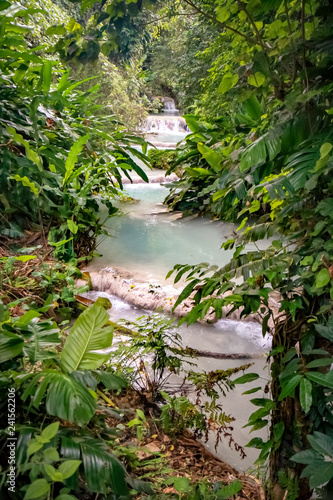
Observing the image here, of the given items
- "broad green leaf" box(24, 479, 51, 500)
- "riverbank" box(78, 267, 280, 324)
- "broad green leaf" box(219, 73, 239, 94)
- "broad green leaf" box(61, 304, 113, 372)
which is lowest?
"riverbank" box(78, 267, 280, 324)

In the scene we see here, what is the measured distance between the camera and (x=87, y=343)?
3.26 ft

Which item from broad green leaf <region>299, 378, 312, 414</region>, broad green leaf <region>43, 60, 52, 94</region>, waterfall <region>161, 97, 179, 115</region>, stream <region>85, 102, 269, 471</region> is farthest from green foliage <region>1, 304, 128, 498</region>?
waterfall <region>161, 97, 179, 115</region>

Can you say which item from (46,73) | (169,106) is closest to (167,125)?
(169,106)

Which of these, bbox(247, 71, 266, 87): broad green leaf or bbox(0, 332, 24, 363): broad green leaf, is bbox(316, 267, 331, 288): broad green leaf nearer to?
bbox(247, 71, 266, 87): broad green leaf

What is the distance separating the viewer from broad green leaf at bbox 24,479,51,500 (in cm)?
72

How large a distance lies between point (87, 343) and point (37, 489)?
356mm

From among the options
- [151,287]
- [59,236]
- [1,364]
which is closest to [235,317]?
[151,287]

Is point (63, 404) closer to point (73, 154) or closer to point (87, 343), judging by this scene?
point (87, 343)

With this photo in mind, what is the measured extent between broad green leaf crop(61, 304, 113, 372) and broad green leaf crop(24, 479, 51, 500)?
0.28 m

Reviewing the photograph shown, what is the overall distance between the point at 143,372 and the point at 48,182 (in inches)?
72.6

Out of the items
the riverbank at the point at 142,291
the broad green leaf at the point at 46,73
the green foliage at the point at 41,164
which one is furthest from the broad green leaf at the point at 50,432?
the broad green leaf at the point at 46,73

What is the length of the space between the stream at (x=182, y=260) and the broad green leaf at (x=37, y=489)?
2.90 feet

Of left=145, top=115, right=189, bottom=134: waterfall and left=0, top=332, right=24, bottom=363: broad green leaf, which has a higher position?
left=145, top=115, right=189, bottom=134: waterfall

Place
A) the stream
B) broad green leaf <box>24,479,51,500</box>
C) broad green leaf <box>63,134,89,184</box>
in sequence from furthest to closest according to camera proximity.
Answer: broad green leaf <box>63,134,89,184</box> → the stream → broad green leaf <box>24,479,51,500</box>
